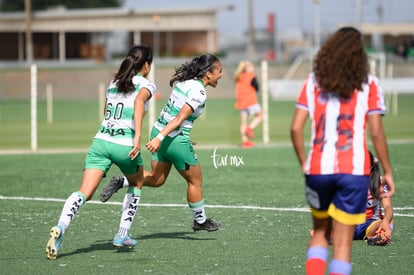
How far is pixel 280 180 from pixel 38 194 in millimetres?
3973

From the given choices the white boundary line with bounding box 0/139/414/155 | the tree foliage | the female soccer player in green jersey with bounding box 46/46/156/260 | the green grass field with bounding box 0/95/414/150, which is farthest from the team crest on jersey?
the tree foliage

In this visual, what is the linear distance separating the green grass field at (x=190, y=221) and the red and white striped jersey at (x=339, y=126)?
1985mm

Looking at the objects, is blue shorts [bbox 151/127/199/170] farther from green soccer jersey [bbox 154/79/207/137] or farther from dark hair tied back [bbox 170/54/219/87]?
dark hair tied back [bbox 170/54/219/87]

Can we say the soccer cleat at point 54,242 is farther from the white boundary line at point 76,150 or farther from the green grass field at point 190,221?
the white boundary line at point 76,150

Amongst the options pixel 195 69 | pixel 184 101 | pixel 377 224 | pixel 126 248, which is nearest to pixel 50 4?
pixel 195 69

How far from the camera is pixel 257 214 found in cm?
1233

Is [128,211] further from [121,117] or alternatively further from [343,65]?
[343,65]

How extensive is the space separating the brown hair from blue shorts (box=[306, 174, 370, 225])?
59cm

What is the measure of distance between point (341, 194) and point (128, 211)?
11.3ft

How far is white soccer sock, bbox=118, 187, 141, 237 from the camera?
31.9ft

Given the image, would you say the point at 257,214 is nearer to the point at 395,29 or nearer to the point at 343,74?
the point at 343,74

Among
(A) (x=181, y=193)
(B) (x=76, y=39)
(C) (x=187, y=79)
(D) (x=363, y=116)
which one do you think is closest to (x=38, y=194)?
(A) (x=181, y=193)

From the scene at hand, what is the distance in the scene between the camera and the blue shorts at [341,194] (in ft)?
22.3

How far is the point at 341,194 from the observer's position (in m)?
6.82
